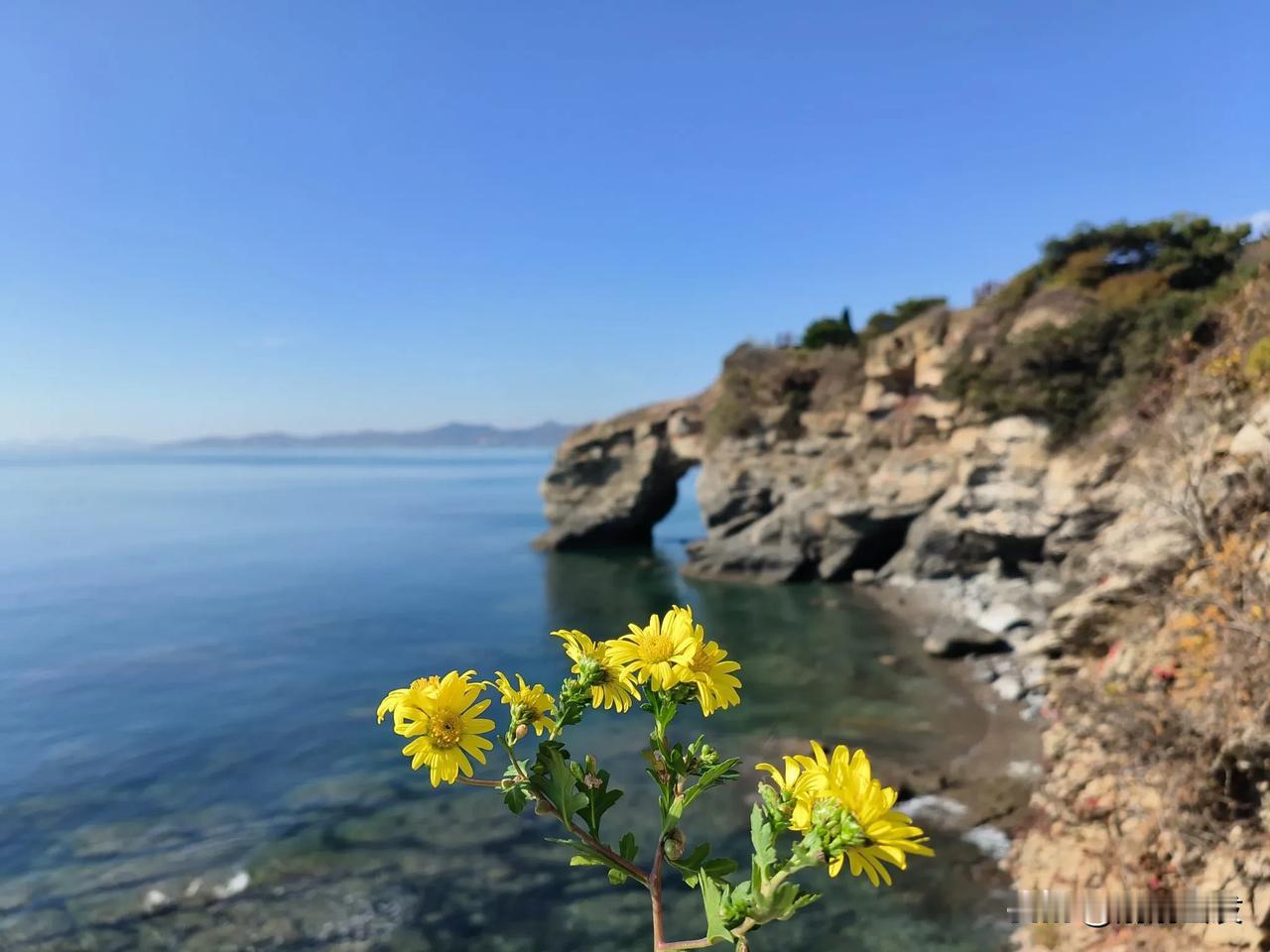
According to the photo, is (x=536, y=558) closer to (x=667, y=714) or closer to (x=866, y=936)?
(x=866, y=936)

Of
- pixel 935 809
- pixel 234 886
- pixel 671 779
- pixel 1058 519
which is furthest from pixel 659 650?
pixel 1058 519

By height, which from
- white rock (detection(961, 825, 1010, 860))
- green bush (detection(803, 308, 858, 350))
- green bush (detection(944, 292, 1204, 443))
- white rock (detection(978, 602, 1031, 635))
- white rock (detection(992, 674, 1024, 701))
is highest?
green bush (detection(803, 308, 858, 350))

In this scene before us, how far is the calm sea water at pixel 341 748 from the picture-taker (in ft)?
27.6

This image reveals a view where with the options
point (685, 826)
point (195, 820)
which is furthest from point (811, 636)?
point (195, 820)

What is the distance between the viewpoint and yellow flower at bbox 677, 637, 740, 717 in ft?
5.07

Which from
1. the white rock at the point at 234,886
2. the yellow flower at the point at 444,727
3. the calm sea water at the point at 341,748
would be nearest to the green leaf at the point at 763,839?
the yellow flower at the point at 444,727

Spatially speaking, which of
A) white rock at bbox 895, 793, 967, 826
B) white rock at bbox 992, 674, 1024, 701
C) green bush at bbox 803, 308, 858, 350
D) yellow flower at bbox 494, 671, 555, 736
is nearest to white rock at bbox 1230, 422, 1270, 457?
white rock at bbox 895, 793, 967, 826

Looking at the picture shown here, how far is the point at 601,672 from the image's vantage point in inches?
62.6

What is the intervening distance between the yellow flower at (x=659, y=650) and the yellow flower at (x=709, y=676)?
0.07 ft

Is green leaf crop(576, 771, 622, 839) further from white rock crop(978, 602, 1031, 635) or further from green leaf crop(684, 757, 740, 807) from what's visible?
white rock crop(978, 602, 1031, 635)

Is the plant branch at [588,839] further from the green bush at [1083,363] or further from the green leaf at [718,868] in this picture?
the green bush at [1083,363]

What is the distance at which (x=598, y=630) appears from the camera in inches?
802

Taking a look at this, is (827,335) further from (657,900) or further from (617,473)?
(657,900)

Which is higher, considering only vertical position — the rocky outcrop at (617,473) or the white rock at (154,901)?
the rocky outcrop at (617,473)
